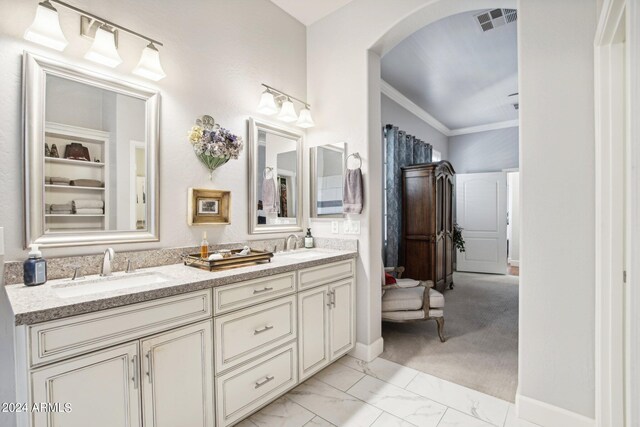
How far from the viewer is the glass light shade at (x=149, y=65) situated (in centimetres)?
180

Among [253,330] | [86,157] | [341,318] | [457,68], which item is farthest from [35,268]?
[457,68]

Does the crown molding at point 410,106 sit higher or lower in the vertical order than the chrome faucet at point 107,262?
higher

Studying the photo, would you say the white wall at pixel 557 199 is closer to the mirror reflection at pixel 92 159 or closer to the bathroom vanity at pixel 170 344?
the bathroom vanity at pixel 170 344

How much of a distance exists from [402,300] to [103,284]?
243 centimetres

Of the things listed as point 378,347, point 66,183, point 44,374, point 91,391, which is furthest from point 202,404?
point 378,347

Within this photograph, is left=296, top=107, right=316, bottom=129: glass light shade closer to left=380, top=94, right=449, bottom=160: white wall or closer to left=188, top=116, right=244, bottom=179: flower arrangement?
left=188, top=116, right=244, bottom=179: flower arrangement

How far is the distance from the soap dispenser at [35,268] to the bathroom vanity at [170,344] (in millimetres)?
74

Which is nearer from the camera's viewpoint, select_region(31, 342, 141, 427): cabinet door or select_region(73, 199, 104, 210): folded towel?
select_region(31, 342, 141, 427): cabinet door

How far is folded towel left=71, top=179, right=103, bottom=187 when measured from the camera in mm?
1639

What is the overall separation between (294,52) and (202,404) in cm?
289

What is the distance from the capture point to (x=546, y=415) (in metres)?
1.80

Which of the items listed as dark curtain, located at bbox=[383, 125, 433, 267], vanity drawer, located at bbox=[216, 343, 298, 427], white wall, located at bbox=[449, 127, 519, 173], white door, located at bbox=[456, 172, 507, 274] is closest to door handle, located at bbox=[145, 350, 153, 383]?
vanity drawer, located at bbox=[216, 343, 298, 427]

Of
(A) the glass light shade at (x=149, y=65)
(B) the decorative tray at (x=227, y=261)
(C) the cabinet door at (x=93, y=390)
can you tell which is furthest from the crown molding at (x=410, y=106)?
(C) the cabinet door at (x=93, y=390)

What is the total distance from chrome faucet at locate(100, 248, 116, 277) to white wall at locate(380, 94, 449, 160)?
3800 mm
